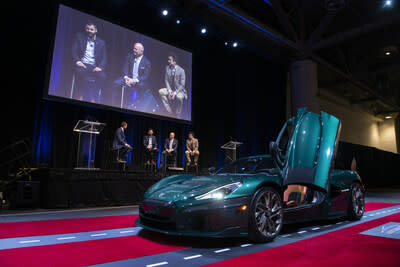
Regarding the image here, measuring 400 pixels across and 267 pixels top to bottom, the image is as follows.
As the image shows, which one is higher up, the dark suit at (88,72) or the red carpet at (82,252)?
the dark suit at (88,72)

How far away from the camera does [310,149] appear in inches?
136

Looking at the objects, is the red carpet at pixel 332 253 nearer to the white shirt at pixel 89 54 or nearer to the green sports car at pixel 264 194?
the green sports car at pixel 264 194

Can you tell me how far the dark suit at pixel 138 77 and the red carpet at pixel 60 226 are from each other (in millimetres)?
4909

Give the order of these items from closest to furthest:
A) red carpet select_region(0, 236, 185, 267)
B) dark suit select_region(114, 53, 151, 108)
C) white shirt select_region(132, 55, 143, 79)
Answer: red carpet select_region(0, 236, 185, 267), dark suit select_region(114, 53, 151, 108), white shirt select_region(132, 55, 143, 79)

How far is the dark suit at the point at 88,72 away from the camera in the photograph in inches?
300

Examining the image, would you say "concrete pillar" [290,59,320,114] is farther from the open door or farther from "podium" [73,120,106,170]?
the open door

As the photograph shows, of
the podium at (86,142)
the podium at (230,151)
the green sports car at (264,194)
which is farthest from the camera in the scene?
the podium at (230,151)

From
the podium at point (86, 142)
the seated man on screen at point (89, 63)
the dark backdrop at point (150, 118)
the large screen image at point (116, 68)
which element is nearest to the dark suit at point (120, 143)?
the podium at point (86, 142)

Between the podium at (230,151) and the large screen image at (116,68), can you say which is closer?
the large screen image at (116,68)

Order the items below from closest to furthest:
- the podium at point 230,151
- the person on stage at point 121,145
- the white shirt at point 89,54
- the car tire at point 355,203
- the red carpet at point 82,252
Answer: the red carpet at point 82,252 → the car tire at point 355,203 → the person on stage at point 121,145 → the white shirt at point 89,54 → the podium at point 230,151

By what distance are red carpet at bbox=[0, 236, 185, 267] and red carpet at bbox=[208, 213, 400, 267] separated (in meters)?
0.79

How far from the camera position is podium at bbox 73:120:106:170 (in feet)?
21.0

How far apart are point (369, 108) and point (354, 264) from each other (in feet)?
83.8

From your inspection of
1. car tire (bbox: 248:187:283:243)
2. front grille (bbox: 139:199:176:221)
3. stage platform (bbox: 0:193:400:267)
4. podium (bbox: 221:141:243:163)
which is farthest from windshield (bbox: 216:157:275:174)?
podium (bbox: 221:141:243:163)
